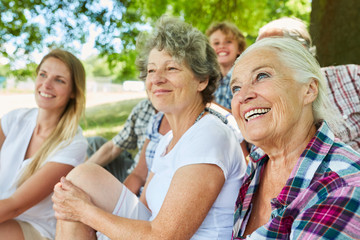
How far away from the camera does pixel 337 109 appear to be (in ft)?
8.33

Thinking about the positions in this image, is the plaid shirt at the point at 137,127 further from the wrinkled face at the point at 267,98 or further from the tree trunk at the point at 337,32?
the tree trunk at the point at 337,32

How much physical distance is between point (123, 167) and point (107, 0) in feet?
11.6

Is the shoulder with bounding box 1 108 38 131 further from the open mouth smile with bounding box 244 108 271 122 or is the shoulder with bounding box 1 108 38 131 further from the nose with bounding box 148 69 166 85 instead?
the open mouth smile with bounding box 244 108 271 122

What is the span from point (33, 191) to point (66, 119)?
656 millimetres

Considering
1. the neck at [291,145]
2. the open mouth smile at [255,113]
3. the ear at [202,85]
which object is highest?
the open mouth smile at [255,113]

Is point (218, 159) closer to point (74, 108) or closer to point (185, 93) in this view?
point (185, 93)

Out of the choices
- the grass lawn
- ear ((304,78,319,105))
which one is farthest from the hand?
the grass lawn

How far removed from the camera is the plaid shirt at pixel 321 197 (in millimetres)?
1061

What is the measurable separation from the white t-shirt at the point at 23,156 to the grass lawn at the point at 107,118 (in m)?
4.28

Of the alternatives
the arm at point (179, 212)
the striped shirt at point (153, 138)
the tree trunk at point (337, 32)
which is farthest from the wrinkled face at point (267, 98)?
the tree trunk at point (337, 32)

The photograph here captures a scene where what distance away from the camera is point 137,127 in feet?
11.3

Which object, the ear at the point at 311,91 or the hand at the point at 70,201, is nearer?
the ear at the point at 311,91

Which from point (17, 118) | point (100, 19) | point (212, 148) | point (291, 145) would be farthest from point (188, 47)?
point (100, 19)

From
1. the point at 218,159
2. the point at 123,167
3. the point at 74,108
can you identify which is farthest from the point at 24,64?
the point at 218,159
